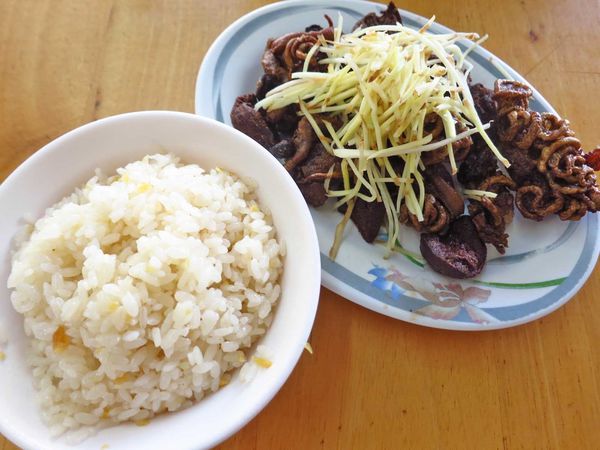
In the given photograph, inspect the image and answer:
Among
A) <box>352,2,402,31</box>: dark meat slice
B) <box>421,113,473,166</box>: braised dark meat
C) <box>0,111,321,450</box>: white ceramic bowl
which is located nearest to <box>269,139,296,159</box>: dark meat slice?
<box>0,111,321,450</box>: white ceramic bowl

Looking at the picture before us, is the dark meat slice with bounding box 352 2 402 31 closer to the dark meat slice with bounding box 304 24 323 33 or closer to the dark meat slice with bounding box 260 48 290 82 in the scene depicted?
the dark meat slice with bounding box 304 24 323 33

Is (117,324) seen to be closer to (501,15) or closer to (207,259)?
(207,259)

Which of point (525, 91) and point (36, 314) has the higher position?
point (525, 91)

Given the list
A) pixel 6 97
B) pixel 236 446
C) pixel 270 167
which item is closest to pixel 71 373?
pixel 236 446

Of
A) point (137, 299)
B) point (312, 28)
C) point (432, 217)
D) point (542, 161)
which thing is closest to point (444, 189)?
point (432, 217)

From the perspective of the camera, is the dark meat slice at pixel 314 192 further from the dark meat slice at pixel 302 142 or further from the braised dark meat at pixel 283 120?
the braised dark meat at pixel 283 120

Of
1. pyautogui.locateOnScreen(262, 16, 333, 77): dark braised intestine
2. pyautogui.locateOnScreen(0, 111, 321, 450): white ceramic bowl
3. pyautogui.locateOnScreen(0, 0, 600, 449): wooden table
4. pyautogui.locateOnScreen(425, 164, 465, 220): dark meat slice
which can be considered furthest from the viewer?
pyautogui.locateOnScreen(262, 16, 333, 77): dark braised intestine
